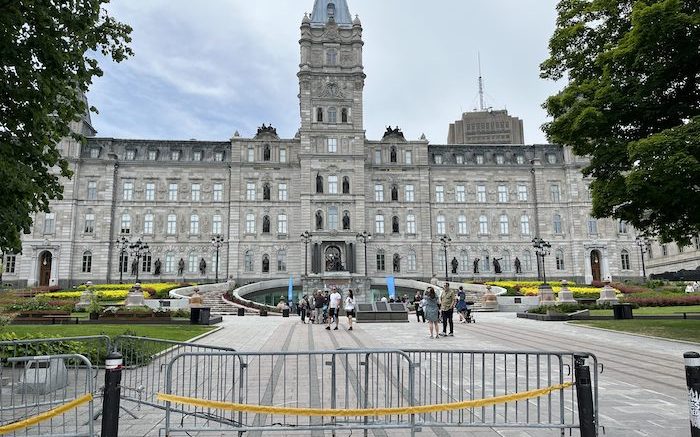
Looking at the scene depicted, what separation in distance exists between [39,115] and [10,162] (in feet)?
3.85

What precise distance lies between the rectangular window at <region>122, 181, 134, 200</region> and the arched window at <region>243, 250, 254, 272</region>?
14659 mm

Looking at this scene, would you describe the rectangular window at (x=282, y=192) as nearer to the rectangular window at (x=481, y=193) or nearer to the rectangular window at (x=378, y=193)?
the rectangular window at (x=378, y=193)

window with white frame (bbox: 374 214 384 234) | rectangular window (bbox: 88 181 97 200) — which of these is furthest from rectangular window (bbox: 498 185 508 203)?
rectangular window (bbox: 88 181 97 200)

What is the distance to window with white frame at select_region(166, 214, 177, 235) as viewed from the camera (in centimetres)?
5553

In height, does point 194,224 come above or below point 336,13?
below

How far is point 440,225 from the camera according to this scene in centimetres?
5844

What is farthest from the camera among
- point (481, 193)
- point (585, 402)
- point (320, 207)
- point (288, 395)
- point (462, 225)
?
point (481, 193)

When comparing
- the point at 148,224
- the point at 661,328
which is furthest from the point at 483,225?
the point at 661,328

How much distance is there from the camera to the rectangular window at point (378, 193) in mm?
57812

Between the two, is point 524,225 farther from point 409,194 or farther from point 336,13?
point 336,13

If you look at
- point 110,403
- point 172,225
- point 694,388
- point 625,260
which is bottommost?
point 110,403

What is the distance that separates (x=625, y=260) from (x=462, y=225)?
65.4 ft

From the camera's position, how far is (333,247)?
184ft

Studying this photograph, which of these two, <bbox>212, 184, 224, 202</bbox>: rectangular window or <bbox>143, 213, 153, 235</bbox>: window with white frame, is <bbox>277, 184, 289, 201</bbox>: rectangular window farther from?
<bbox>143, 213, 153, 235</bbox>: window with white frame
